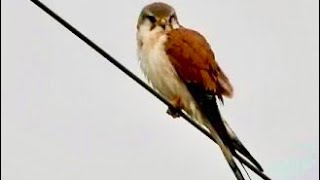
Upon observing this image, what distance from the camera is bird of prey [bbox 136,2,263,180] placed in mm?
5141

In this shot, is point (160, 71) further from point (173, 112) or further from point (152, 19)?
point (152, 19)

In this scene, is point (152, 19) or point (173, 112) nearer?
point (173, 112)

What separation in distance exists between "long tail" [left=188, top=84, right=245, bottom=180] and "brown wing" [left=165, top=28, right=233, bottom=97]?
0.18 ft

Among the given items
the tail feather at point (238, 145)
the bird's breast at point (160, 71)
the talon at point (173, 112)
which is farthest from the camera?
the bird's breast at point (160, 71)

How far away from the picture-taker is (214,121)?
16.3 ft

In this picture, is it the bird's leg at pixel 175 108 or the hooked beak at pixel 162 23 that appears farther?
the hooked beak at pixel 162 23

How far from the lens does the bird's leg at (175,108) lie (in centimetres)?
514

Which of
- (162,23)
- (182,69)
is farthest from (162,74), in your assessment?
(162,23)

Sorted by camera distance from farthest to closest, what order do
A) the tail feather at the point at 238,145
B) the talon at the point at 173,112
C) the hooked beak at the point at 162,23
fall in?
the hooked beak at the point at 162,23, the talon at the point at 173,112, the tail feather at the point at 238,145

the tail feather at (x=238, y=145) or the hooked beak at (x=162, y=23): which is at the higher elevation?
the hooked beak at (x=162, y=23)

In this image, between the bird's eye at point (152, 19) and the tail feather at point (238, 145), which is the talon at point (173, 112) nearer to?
the tail feather at point (238, 145)

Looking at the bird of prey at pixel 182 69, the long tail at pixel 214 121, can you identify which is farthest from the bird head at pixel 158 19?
the long tail at pixel 214 121

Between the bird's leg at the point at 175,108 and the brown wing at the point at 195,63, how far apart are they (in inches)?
5.4

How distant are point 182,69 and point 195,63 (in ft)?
0.32
